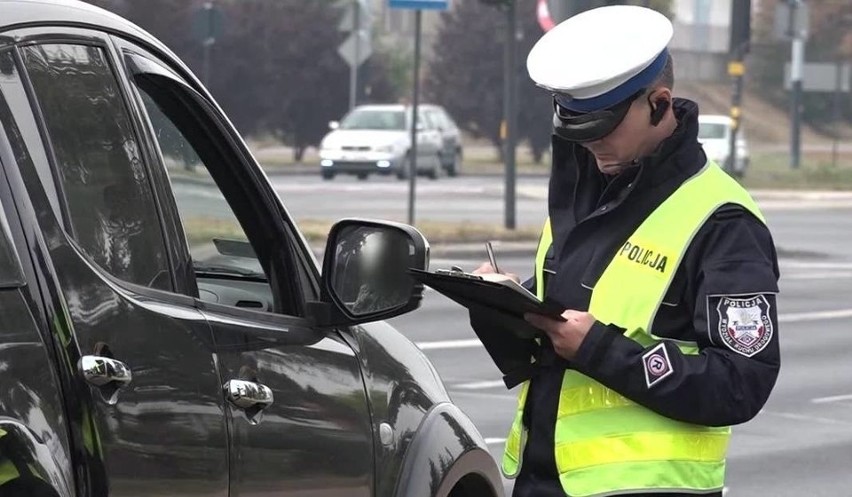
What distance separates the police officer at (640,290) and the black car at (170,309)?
0.36 metres

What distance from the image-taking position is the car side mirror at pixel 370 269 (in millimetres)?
3783

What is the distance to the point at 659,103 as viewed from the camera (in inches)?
140

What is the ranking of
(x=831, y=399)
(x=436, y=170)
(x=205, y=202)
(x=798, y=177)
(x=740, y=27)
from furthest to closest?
(x=798, y=177) → (x=436, y=170) → (x=740, y=27) → (x=831, y=399) → (x=205, y=202)

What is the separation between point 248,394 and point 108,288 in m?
0.41

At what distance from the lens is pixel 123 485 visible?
119 inches

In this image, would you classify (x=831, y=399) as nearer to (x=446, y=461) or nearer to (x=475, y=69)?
(x=446, y=461)

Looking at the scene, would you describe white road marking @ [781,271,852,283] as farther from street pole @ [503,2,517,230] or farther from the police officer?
the police officer

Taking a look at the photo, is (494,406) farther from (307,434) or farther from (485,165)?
(485,165)

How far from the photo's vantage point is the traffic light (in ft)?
83.9

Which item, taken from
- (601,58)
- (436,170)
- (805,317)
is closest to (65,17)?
(601,58)

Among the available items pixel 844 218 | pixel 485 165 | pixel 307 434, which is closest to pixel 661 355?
pixel 307 434

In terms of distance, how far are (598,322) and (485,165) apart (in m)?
52.3

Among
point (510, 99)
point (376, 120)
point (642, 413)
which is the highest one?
point (642, 413)

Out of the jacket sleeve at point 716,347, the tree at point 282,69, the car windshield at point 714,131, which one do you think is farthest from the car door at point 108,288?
the tree at point 282,69
